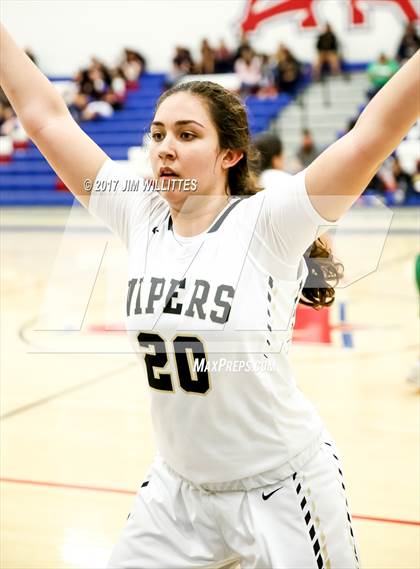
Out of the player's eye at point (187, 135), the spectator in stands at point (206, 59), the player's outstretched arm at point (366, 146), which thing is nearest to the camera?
the player's outstretched arm at point (366, 146)

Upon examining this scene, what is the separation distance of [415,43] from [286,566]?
52.5 ft

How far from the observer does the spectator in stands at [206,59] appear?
18.8 m

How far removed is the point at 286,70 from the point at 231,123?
16.7m

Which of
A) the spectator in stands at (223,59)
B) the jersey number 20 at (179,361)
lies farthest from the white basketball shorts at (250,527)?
the spectator in stands at (223,59)

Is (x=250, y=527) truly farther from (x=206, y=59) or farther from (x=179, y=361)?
(x=206, y=59)

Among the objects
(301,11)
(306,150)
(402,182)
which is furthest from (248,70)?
(402,182)

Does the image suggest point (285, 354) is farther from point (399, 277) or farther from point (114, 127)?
point (114, 127)

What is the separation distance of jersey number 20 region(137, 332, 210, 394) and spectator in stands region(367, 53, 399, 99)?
1541 centimetres

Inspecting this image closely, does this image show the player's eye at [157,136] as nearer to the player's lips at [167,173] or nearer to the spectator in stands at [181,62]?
the player's lips at [167,173]

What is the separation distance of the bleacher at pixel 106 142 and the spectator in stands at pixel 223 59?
898 millimetres

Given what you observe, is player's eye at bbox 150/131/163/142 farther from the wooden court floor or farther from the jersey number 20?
the wooden court floor

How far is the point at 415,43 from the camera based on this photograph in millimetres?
16578

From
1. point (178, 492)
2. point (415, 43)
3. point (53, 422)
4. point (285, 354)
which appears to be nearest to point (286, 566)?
point (178, 492)

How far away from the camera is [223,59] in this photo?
1900cm
